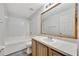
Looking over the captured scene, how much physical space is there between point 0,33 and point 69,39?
0.81 metres

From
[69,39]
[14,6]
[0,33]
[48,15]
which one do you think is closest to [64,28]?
[69,39]

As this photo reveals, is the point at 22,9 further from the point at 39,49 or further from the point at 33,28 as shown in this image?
the point at 39,49

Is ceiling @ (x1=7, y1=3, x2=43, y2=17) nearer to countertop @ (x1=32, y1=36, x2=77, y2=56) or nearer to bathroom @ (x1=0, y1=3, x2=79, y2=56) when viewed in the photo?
bathroom @ (x1=0, y1=3, x2=79, y2=56)

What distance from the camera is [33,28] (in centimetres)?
92

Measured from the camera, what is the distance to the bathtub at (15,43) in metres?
0.86

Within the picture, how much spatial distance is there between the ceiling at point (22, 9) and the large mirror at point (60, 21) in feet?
0.46

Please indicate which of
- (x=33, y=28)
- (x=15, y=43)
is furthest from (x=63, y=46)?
(x=15, y=43)

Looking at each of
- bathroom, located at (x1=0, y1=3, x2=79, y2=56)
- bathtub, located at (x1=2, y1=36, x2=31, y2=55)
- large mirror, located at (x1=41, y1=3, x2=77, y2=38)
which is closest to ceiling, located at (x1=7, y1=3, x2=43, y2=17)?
bathroom, located at (x1=0, y1=3, x2=79, y2=56)

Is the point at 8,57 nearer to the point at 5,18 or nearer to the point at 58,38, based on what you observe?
the point at 5,18

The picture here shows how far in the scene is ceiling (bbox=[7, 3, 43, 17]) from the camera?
823 mm

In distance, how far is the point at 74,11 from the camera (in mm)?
774

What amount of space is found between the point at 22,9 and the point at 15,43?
439mm

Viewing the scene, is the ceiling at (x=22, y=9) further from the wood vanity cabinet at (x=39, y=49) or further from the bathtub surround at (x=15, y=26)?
the wood vanity cabinet at (x=39, y=49)

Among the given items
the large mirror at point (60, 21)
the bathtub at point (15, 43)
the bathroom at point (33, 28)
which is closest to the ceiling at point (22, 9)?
the bathroom at point (33, 28)
